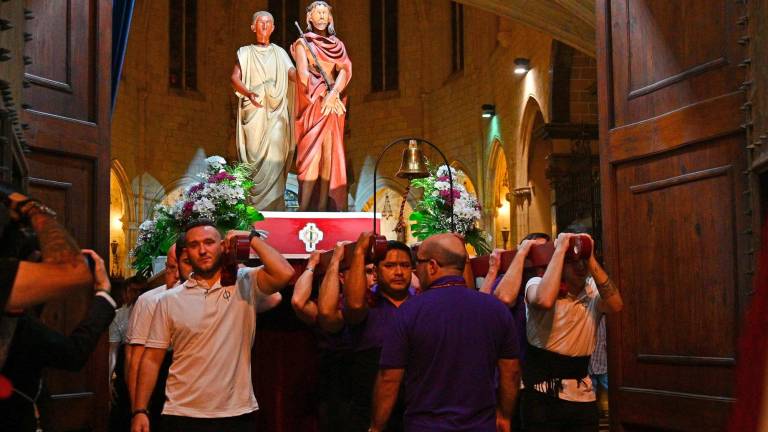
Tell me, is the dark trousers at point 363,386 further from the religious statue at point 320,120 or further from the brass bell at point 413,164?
the religious statue at point 320,120

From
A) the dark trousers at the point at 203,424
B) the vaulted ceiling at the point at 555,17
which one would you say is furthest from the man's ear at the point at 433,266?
the vaulted ceiling at the point at 555,17

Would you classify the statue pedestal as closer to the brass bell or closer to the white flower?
the white flower

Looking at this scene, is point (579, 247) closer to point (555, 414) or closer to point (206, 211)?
point (555, 414)

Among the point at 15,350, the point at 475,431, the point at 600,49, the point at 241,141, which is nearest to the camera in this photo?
the point at 15,350

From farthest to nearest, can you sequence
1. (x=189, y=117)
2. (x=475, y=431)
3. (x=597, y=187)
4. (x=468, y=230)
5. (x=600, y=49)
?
(x=189, y=117)
(x=597, y=187)
(x=468, y=230)
(x=600, y=49)
(x=475, y=431)

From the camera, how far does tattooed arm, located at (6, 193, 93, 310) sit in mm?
2373

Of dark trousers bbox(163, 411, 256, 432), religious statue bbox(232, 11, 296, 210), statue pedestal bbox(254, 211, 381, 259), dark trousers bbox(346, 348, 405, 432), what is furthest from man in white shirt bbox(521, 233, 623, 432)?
religious statue bbox(232, 11, 296, 210)

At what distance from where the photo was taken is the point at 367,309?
15.1ft

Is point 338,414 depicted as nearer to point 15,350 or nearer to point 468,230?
point 15,350

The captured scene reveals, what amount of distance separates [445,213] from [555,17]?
11.4ft

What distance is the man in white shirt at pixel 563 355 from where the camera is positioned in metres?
4.58

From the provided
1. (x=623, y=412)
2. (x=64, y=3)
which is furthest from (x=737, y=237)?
(x=64, y=3)

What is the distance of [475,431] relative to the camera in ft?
11.8

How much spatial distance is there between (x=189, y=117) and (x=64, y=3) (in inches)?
663
